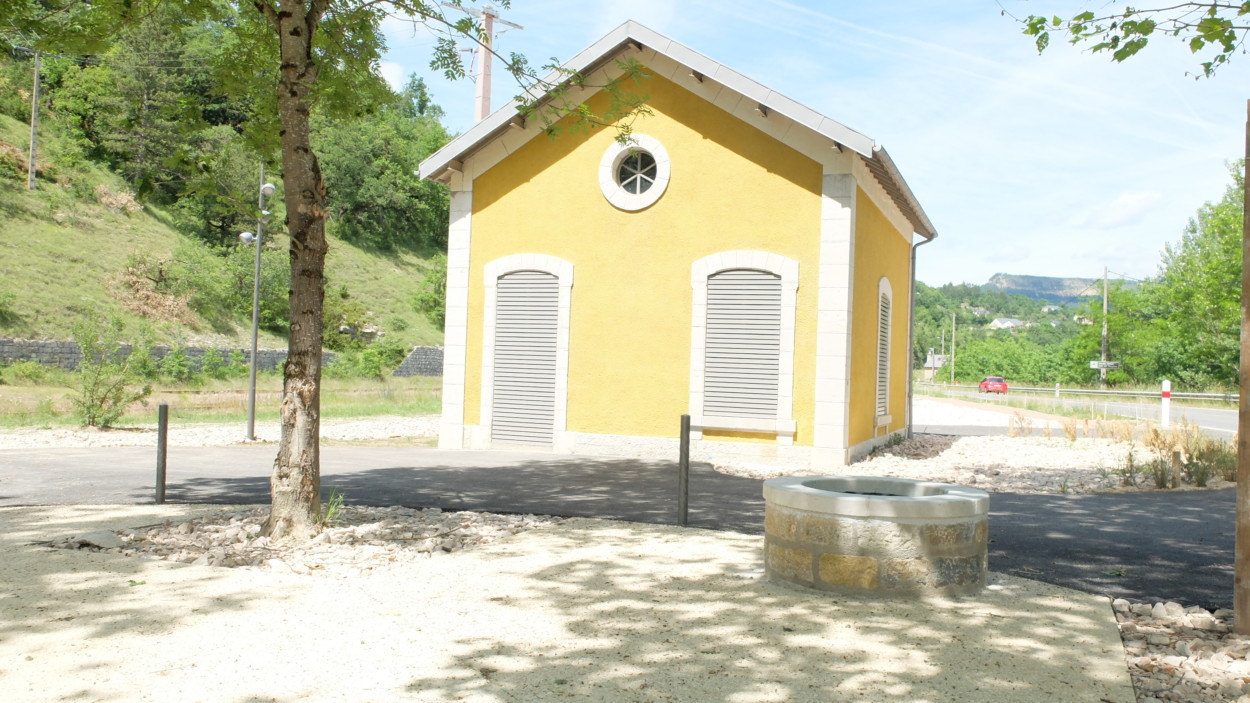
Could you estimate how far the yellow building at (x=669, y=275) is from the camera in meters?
13.0

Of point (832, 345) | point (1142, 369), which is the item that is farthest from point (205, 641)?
point (1142, 369)

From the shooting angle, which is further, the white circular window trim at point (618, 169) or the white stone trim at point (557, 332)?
the white stone trim at point (557, 332)

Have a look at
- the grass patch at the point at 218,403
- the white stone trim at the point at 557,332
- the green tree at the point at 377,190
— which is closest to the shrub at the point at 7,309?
the grass patch at the point at 218,403

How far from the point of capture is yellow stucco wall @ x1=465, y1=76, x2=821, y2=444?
13.2 m

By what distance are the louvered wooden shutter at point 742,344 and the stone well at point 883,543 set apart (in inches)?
306

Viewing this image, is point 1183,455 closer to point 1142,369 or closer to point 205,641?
point 205,641

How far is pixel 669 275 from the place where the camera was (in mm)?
13828

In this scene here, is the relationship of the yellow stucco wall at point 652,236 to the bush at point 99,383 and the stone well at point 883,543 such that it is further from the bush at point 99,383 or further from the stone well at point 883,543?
the bush at point 99,383

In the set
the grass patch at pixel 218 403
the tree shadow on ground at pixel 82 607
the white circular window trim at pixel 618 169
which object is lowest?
the tree shadow on ground at pixel 82 607

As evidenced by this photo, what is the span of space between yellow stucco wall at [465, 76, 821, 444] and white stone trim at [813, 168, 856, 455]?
16cm

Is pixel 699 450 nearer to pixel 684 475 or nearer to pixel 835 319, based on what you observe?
pixel 835 319

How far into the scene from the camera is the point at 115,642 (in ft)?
14.0

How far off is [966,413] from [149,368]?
28.0m

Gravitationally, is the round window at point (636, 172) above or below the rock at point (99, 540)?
above
